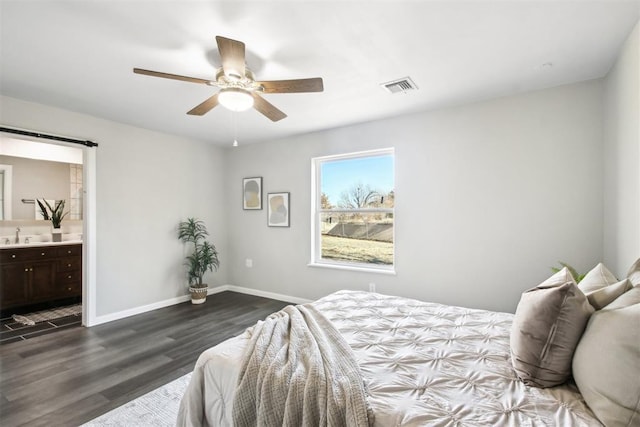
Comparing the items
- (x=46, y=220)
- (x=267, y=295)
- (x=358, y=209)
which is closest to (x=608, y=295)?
(x=358, y=209)

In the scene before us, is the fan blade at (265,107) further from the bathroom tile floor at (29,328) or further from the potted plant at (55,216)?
the potted plant at (55,216)

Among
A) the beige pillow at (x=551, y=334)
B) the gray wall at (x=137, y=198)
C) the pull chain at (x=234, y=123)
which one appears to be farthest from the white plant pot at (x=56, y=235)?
the beige pillow at (x=551, y=334)

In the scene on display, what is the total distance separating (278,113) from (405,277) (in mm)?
2453

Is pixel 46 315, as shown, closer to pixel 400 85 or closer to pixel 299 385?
pixel 299 385

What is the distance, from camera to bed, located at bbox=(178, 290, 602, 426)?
1.08 metres

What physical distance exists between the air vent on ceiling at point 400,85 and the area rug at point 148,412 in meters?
3.16

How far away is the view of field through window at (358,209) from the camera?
3982 millimetres

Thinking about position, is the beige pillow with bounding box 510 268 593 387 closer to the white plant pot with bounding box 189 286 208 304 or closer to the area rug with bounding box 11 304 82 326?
the white plant pot with bounding box 189 286 208 304

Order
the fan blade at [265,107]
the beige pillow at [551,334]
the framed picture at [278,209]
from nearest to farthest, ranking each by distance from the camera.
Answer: the beige pillow at [551,334]
the fan blade at [265,107]
the framed picture at [278,209]

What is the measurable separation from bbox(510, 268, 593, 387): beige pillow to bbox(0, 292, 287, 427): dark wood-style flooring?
2.53 m

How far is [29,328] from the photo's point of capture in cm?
353

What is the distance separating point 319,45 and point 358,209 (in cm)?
238

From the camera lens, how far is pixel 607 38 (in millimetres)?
Result: 2100

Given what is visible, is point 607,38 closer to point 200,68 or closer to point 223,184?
point 200,68
